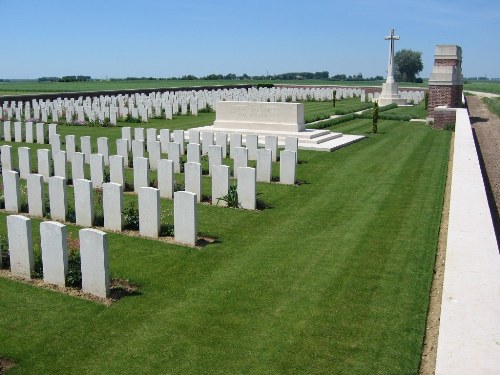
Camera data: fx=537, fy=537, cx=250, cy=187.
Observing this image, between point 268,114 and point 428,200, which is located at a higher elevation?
point 268,114

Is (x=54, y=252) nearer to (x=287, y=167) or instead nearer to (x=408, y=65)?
(x=287, y=167)

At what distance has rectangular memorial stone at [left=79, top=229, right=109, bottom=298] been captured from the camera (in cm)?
587

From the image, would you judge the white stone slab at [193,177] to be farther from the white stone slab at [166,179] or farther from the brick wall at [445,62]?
the brick wall at [445,62]

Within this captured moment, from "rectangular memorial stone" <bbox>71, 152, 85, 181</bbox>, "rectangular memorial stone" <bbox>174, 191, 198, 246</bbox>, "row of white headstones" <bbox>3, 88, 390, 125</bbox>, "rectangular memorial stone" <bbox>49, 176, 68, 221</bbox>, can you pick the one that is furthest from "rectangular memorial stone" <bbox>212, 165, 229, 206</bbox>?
"row of white headstones" <bbox>3, 88, 390, 125</bbox>

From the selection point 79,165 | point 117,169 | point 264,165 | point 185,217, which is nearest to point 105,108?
point 79,165

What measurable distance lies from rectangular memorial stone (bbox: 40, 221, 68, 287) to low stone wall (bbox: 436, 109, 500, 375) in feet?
13.4

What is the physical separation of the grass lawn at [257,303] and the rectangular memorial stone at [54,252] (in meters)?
0.24

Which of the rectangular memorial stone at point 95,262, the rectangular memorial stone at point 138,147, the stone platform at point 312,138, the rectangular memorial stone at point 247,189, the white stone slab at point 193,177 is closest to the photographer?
the rectangular memorial stone at point 95,262

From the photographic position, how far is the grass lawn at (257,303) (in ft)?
15.2

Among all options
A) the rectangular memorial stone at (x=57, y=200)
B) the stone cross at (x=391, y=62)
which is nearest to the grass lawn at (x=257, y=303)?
the rectangular memorial stone at (x=57, y=200)

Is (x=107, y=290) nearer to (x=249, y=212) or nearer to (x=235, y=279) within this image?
(x=235, y=279)

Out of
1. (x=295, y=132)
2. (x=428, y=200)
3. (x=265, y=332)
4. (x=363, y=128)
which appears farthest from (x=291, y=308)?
(x=363, y=128)

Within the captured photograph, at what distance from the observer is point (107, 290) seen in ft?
19.5

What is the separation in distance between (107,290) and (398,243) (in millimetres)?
4077
